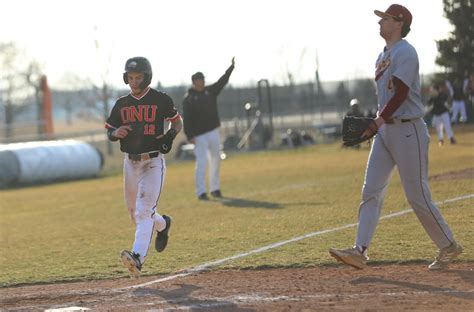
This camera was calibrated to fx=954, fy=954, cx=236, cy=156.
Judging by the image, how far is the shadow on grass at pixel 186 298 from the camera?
698 centimetres

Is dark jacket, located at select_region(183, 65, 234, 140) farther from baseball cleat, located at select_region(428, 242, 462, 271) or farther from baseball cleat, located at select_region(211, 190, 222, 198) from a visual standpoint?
baseball cleat, located at select_region(428, 242, 462, 271)

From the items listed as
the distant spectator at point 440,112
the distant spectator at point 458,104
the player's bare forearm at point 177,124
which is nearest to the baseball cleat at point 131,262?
the player's bare forearm at point 177,124

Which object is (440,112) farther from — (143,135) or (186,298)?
(186,298)

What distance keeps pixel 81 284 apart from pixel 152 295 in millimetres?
1268

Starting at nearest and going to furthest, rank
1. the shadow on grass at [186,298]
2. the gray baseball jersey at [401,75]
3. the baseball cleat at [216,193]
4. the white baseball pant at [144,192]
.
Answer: the shadow on grass at [186,298]
the gray baseball jersey at [401,75]
the white baseball pant at [144,192]
the baseball cleat at [216,193]

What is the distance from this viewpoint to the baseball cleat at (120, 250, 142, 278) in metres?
8.09

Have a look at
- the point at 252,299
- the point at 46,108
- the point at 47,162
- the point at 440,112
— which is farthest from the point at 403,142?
the point at 46,108

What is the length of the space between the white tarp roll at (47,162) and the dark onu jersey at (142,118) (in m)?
21.3

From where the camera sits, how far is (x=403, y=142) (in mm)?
7977

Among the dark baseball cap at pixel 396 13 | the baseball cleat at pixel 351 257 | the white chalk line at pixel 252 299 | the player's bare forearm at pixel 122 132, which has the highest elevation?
the dark baseball cap at pixel 396 13

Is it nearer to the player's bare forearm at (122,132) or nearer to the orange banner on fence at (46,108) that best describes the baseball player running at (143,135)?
the player's bare forearm at (122,132)

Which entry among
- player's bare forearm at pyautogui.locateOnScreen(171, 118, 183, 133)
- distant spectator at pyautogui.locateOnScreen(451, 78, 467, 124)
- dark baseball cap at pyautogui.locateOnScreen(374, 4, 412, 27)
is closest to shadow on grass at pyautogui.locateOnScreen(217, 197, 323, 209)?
player's bare forearm at pyautogui.locateOnScreen(171, 118, 183, 133)

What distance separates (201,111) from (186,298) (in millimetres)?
9504

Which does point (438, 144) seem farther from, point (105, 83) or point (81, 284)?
point (105, 83)
